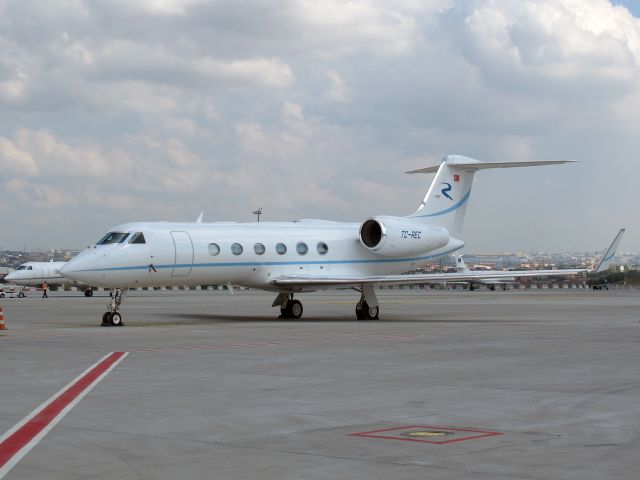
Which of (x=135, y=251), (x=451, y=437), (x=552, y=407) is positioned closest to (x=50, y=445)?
(x=451, y=437)

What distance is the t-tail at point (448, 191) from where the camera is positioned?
34.3m

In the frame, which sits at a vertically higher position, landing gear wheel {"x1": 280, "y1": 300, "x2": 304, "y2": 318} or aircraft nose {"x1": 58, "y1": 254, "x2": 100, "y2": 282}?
aircraft nose {"x1": 58, "y1": 254, "x2": 100, "y2": 282}

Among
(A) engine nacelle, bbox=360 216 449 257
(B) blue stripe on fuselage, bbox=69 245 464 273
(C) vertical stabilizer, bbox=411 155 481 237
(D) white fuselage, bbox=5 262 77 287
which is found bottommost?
(D) white fuselage, bbox=5 262 77 287

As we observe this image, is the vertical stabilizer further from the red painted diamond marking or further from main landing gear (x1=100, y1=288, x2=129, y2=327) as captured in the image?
the red painted diamond marking

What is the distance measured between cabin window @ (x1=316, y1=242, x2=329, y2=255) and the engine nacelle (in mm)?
1300

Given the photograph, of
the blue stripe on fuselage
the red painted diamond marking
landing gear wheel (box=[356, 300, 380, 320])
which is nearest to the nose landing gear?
landing gear wheel (box=[356, 300, 380, 320])

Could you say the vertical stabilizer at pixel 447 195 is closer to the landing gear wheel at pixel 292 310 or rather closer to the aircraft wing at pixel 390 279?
the aircraft wing at pixel 390 279

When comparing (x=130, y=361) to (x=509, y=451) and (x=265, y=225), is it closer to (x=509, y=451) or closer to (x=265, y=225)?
(x=509, y=451)

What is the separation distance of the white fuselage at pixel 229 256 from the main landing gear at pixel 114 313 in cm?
32

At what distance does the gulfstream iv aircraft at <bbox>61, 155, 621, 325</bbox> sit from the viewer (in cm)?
2711

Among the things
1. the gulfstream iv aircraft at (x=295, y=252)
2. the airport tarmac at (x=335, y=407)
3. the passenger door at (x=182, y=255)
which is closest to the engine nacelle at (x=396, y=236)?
the gulfstream iv aircraft at (x=295, y=252)

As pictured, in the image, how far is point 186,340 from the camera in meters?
20.9

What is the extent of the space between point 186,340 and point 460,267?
73.2 m

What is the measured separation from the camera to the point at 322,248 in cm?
3186
